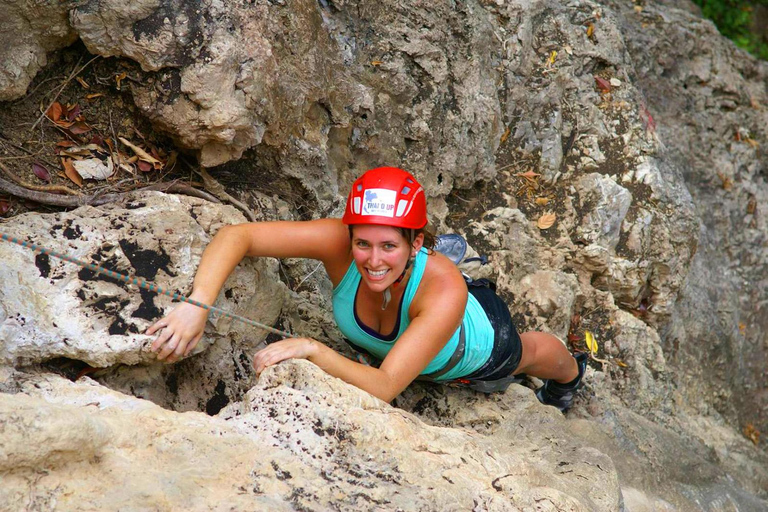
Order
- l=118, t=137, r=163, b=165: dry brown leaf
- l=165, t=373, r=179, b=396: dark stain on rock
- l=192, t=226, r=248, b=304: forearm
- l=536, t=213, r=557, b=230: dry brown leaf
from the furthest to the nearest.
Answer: l=536, t=213, r=557, b=230: dry brown leaf → l=118, t=137, r=163, b=165: dry brown leaf → l=165, t=373, r=179, b=396: dark stain on rock → l=192, t=226, r=248, b=304: forearm

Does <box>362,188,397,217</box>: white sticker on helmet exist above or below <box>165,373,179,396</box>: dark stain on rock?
above

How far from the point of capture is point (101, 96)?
3.47 meters

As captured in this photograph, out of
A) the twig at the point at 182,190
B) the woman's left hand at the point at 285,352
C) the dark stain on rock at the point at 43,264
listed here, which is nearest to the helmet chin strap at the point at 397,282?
the woman's left hand at the point at 285,352

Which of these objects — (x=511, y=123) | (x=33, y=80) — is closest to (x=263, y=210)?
(x=33, y=80)

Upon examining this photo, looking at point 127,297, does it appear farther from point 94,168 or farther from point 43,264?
point 94,168

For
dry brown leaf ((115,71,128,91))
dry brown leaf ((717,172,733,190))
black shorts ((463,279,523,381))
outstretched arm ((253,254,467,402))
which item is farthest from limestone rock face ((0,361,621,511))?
dry brown leaf ((717,172,733,190))

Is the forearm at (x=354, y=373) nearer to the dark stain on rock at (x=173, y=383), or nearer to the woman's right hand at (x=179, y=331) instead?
the woman's right hand at (x=179, y=331)

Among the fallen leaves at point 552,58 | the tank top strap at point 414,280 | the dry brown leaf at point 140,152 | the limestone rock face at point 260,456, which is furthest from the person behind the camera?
the fallen leaves at point 552,58

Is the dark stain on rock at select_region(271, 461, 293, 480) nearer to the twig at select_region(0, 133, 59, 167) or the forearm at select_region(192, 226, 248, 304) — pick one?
the forearm at select_region(192, 226, 248, 304)

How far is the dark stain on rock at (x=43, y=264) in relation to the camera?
2623 millimetres

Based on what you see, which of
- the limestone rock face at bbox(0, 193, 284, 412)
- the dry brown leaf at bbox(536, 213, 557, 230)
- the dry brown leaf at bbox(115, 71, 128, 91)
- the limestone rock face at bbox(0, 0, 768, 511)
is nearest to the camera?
the limestone rock face at bbox(0, 0, 768, 511)

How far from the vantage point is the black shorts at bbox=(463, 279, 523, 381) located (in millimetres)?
3664

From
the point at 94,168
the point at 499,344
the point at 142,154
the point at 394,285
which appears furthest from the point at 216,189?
the point at 499,344

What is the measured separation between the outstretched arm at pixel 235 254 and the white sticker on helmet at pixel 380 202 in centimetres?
37
